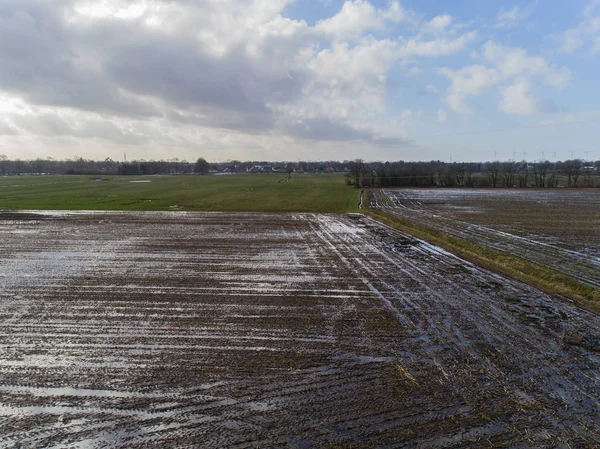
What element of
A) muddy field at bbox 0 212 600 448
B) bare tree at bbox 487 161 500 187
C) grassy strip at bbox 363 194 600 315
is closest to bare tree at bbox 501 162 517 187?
bare tree at bbox 487 161 500 187

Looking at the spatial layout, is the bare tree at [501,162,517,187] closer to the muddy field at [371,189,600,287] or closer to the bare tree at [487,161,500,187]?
the bare tree at [487,161,500,187]

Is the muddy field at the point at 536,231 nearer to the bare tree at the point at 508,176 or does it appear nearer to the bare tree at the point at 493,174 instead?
the bare tree at the point at 493,174

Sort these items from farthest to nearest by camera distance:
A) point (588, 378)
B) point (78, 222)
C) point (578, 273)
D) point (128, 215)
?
point (128, 215), point (78, 222), point (578, 273), point (588, 378)

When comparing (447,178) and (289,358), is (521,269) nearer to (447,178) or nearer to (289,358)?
(289,358)

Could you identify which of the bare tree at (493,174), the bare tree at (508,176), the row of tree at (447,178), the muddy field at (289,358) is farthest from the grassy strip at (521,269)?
the bare tree at (508,176)

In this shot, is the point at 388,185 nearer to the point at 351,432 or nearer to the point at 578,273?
the point at 578,273

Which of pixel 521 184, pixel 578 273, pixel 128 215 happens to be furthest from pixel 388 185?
pixel 578 273
